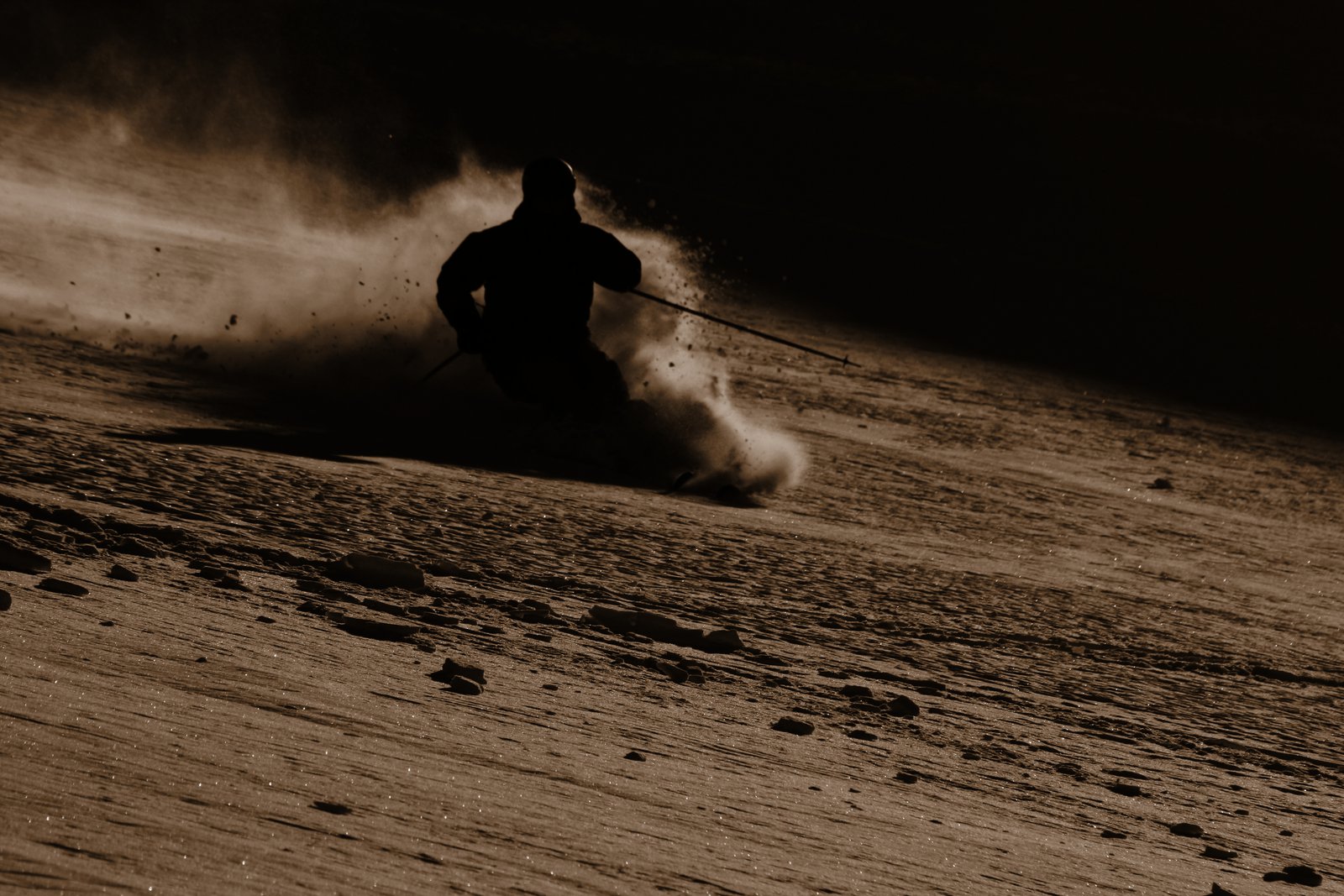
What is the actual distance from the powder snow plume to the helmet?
0.98 meters

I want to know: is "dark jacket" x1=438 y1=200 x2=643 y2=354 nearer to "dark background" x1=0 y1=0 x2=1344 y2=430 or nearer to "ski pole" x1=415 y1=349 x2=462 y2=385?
"ski pole" x1=415 y1=349 x2=462 y2=385

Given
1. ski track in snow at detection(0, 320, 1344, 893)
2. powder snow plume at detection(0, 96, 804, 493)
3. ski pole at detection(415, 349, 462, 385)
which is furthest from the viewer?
powder snow plume at detection(0, 96, 804, 493)

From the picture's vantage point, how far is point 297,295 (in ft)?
34.0

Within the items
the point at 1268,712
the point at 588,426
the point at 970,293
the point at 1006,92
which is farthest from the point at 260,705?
the point at 1006,92

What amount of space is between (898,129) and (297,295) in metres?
16.2

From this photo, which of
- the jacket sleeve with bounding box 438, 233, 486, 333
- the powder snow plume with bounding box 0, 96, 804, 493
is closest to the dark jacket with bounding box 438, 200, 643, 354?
the jacket sleeve with bounding box 438, 233, 486, 333

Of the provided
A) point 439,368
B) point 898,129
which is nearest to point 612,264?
point 439,368

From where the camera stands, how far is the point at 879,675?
494 centimetres

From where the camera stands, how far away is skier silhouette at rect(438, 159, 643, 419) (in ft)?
26.1

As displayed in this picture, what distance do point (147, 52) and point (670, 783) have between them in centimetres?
2263

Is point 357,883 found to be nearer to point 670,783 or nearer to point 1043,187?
point 670,783

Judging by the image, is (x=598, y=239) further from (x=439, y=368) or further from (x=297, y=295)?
(x=297, y=295)

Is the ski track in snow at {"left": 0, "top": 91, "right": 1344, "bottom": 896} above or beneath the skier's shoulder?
beneath

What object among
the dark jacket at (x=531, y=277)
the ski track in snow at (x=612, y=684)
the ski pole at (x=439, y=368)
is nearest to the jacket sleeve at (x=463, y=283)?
the dark jacket at (x=531, y=277)
